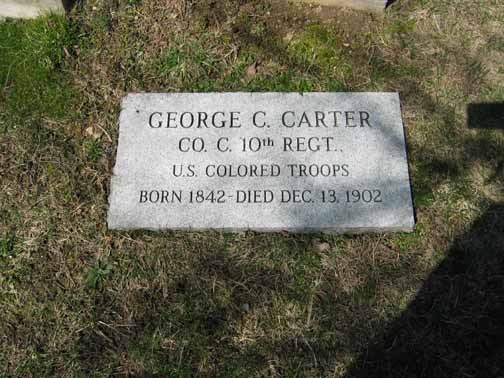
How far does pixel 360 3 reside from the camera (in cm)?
378

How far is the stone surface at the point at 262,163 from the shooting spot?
3078 mm

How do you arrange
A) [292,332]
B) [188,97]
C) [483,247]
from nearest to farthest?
[292,332], [483,247], [188,97]

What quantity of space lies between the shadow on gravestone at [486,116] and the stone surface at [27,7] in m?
3.04

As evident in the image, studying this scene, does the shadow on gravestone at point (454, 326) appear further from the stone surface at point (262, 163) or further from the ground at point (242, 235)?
the stone surface at point (262, 163)

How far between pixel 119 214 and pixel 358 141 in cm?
157

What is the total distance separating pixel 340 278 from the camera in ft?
10.00

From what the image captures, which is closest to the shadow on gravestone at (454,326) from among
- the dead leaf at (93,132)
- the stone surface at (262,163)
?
the stone surface at (262,163)

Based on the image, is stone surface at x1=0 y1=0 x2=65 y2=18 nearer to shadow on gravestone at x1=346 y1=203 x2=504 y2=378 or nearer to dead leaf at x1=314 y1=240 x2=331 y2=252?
dead leaf at x1=314 y1=240 x2=331 y2=252

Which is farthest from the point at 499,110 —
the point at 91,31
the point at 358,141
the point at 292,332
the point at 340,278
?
the point at 91,31

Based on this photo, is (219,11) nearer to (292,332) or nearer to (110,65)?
(110,65)

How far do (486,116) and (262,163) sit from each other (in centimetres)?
164

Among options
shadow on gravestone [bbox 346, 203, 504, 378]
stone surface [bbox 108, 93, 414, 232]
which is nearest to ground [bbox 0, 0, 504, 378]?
shadow on gravestone [bbox 346, 203, 504, 378]

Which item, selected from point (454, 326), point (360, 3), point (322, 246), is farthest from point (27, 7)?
point (454, 326)

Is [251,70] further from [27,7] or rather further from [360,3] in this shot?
[27,7]
